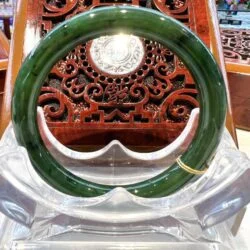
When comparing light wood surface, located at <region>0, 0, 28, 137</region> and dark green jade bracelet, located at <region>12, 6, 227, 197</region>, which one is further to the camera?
light wood surface, located at <region>0, 0, 28, 137</region>

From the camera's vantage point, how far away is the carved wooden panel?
2.88 ft

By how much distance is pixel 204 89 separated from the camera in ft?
1.98

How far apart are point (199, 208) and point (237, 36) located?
37.2 inches

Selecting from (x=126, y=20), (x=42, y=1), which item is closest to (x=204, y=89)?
(x=126, y=20)

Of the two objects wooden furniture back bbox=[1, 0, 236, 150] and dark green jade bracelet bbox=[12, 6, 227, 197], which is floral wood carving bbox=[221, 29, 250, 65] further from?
dark green jade bracelet bbox=[12, 6, 227, 197]

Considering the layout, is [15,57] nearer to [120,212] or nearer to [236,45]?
[120,212]

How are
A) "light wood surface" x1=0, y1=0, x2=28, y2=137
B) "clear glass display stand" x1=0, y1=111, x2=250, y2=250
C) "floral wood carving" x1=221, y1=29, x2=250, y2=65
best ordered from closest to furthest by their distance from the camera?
"clear glass display stand" x1=0, y1=111, x2=250, y2=250
"light wood surface" x1=0, y1=0, x2=28, y2=137
"floral wood carving" x1=221, y1=29, x2=250, y2=65

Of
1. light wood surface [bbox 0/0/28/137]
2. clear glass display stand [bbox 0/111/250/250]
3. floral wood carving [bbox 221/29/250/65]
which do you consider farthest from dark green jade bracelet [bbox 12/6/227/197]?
floral wood carving [bbox 221/29/250/65]

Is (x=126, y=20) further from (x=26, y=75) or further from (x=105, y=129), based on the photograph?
(x=105, y=129)

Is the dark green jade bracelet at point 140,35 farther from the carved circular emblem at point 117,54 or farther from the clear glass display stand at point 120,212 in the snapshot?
the carved circular emblem at point 117,54

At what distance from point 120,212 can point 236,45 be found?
914mm

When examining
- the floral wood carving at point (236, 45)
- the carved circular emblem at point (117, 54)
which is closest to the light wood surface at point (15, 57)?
the carved circular emblem at point (117, 54)

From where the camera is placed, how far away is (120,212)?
53cm

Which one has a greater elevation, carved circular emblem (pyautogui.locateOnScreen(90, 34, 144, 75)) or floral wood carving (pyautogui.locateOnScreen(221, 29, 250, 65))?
carved circular emblem (pyautogui.locateOnScreen(90, 34, 144, 75))
